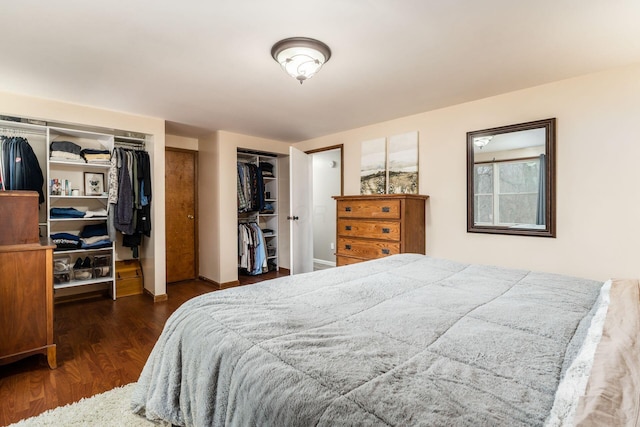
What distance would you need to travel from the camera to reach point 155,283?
3.66m

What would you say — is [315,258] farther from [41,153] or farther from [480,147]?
[41,153]

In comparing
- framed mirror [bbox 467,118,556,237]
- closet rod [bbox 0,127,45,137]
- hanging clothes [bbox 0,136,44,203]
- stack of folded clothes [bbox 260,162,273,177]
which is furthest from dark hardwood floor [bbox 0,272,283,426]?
framed mirror [bbox 467,118,556,237]

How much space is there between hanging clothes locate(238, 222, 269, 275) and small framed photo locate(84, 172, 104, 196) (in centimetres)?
182

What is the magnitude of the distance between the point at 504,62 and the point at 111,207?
13.2 feet

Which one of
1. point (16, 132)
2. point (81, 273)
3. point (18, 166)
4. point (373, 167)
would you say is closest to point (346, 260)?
point (373, 167)

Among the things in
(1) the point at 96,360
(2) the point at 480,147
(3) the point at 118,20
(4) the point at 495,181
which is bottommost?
(1) the point at 96,360

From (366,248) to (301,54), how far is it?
6.84ft

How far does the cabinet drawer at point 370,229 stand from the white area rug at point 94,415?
242 cm

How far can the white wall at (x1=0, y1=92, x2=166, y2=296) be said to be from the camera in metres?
2.94

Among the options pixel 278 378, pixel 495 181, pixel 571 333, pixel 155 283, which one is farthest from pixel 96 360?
pixel 495 181

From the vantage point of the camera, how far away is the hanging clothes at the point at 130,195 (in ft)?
11.4

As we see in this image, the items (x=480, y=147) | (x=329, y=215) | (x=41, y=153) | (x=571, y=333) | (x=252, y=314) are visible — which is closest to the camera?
(x=571, y=333)

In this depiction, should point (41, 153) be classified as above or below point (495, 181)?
above

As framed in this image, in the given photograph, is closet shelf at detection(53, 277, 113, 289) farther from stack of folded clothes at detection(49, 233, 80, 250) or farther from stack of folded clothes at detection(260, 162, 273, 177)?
stack of folded clothes at detection(260, 162, 273, 177)
